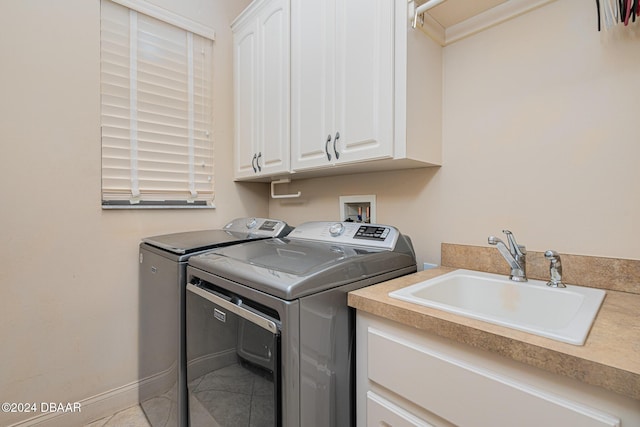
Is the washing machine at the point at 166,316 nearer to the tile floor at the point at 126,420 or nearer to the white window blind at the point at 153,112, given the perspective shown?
the tile floor at the point at 126,420

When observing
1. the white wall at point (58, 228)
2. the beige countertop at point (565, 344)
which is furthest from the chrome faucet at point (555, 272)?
the white wall at point (58, 228)

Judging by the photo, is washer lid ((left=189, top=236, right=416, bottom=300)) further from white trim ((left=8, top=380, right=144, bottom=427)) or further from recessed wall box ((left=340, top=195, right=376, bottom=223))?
white trim ((left=8, top=380, right=144, bottom=427))

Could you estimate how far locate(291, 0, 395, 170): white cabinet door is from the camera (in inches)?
48.2

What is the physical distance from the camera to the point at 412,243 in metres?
1.54

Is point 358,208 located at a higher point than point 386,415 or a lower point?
higher

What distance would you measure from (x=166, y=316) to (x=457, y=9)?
190 cm

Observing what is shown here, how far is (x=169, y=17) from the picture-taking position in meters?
1.88

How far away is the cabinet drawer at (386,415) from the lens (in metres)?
0.86

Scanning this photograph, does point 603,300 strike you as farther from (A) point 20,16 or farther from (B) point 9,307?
(A) point 20,16

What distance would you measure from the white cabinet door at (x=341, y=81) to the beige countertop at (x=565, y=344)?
2.12 feet

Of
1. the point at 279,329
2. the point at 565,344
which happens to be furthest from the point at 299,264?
the point at 565,344

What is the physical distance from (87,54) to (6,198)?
0.84m

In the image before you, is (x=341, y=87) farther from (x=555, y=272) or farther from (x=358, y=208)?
(x=555, y=272)

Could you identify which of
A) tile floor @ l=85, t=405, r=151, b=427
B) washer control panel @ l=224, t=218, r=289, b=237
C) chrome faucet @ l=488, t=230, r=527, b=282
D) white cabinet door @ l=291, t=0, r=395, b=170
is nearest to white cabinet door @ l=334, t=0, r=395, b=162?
white cabinet door @ l=291, t=0, r=395, b=170
